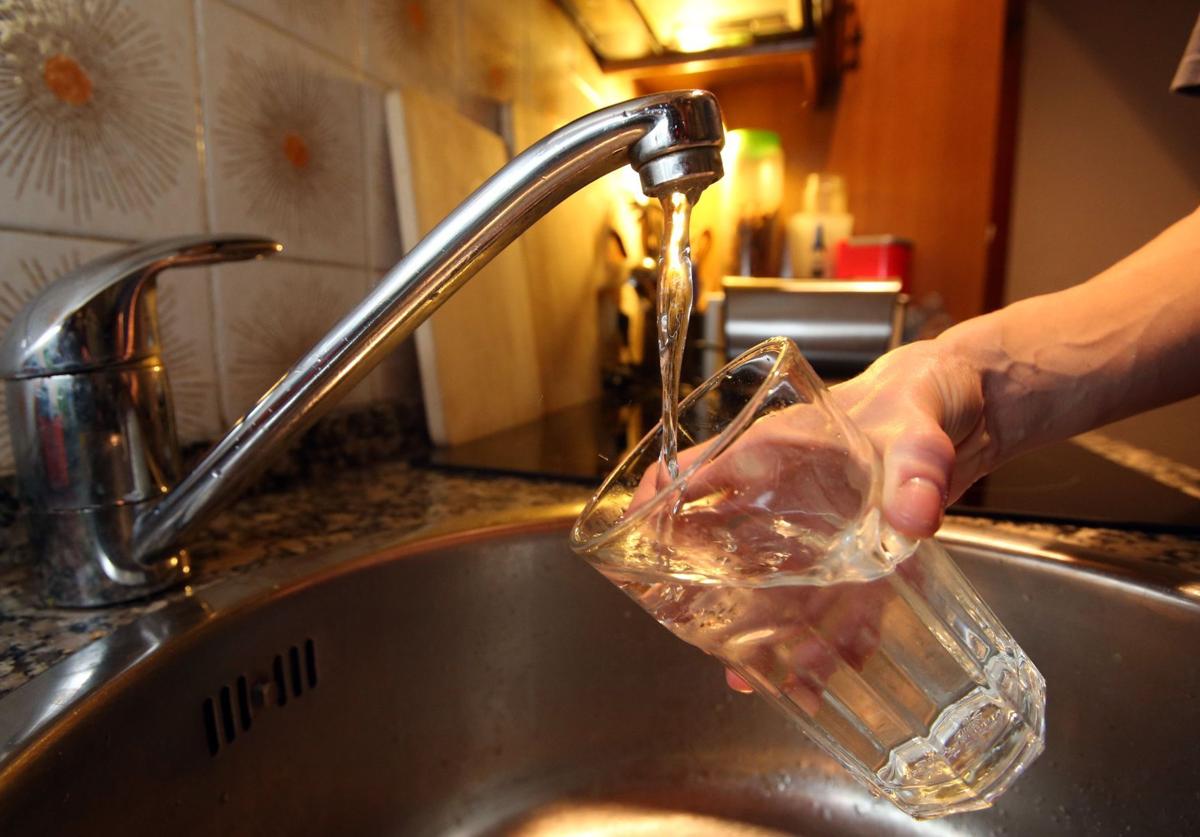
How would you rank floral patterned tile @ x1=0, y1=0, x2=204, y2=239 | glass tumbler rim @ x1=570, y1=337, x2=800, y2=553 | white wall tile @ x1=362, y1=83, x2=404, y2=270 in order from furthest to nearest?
1. white wall tile @ x1=362, y1=83, x2=404, y2=270
2. floral patterned tile @ x1=0, y1=0, x2=204, y2=239
3. glass tumbler rim @ x1=570, y1=337, x2=800, y2=553

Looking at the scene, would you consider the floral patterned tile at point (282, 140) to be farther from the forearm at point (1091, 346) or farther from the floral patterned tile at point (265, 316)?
the forearm at point (1091, 346)

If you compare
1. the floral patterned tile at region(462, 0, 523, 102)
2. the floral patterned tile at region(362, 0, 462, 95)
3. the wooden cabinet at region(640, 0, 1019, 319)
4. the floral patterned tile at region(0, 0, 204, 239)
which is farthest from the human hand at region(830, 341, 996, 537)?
the wooden cabinet at region(640, 0, 1019, 319)

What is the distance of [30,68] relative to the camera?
451mm

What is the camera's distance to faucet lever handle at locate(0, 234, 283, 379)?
1.10ft

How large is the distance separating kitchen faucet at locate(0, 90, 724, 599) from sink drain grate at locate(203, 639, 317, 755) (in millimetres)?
70

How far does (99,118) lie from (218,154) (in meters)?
0.09

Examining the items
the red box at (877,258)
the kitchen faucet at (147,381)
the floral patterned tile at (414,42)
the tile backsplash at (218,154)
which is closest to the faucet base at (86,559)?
the kitchen faucet at (147,381)

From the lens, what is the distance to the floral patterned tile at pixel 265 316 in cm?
60

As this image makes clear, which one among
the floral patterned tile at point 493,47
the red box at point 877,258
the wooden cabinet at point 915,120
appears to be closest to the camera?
the floral patterned tile at point 493,47

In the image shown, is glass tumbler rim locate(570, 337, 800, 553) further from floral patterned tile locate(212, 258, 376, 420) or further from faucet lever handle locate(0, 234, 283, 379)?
floral patterned tile locate(212, 258, 376, 420)

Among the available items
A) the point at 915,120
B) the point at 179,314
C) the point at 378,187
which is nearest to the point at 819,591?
the point at 179,314

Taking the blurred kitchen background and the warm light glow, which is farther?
the warm light glow

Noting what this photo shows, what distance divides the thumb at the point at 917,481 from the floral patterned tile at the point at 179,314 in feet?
1.52

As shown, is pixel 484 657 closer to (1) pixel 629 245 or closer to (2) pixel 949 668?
(2) pixel 949 668
